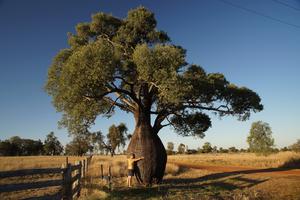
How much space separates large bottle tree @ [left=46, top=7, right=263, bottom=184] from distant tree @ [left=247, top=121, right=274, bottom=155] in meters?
19.9

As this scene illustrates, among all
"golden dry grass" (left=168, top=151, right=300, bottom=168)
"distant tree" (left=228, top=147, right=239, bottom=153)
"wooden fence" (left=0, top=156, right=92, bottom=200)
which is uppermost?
"distant tree" (left=228, top=147, right=239, bottom=153)

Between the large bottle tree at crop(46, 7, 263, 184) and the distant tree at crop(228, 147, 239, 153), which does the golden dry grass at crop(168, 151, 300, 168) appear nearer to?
the large bottle tree at crop(46, 7, 263, 184)

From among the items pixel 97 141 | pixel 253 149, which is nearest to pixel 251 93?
pixel 253 149

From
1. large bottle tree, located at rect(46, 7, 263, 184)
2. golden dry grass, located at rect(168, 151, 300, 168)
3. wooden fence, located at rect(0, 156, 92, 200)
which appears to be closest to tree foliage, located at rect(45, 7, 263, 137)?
large bottle tree, located at rect(46, 7, 263, 184)

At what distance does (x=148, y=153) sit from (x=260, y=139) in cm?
2826

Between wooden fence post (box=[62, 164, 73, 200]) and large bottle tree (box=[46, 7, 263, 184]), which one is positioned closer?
wooden fence post (box=[62, 164, 73, 200])

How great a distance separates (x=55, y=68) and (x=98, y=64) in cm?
535

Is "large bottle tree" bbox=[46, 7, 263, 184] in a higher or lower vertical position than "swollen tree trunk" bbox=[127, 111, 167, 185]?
higher

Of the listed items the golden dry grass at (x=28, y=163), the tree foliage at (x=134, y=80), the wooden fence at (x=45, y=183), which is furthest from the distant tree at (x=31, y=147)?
the wooden fence at (x=45, y=183)

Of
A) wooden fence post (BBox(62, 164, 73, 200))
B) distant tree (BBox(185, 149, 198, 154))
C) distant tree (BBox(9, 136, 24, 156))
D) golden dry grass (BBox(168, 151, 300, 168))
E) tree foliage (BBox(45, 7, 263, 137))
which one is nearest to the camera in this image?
wooden fence post (BBox(62, 164, 73, 200))

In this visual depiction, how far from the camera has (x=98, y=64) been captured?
1677cm

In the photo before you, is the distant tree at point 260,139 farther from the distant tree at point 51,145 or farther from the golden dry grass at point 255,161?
the distant tree at point 51,145

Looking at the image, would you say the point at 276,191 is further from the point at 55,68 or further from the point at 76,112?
the point at 55,68

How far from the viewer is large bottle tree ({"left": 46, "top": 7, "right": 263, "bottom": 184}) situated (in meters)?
17.0
